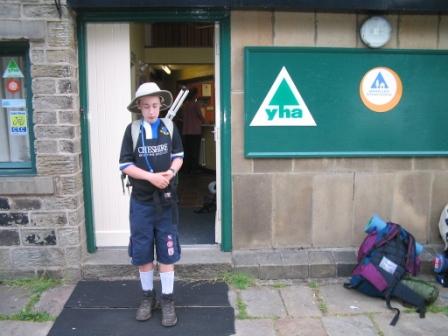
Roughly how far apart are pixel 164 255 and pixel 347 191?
2.08m

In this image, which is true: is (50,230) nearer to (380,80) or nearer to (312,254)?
(312,254)

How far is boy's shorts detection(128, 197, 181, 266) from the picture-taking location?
3.49m

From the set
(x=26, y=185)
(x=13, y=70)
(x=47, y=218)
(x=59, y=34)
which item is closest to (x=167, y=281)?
(x=47, y=218)

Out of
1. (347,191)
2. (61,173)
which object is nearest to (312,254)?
(347,191)

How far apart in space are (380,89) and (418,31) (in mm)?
680

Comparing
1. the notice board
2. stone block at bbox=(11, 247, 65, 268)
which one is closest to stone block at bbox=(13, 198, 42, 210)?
stone block at bbox=(11, 247, 65, 268)

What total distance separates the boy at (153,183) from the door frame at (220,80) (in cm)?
98

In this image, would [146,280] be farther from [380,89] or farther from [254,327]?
[380,89]

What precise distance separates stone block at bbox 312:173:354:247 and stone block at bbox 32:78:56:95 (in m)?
2.68

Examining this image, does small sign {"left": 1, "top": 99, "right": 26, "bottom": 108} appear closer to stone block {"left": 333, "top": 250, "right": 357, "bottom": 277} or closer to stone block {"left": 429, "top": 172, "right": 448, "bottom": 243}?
stone block {"left": 333, "top": 250, "right": 357, "bottom": 277}

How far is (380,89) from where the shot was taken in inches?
177

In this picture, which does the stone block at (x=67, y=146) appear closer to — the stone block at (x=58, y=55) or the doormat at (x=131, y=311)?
the stone block at (x=58, y=55)

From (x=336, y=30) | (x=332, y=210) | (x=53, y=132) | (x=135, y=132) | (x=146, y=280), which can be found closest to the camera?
(x=135, y=132)

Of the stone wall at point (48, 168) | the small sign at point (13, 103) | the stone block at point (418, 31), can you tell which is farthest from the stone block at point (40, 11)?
the stone block at point (418, 31)
